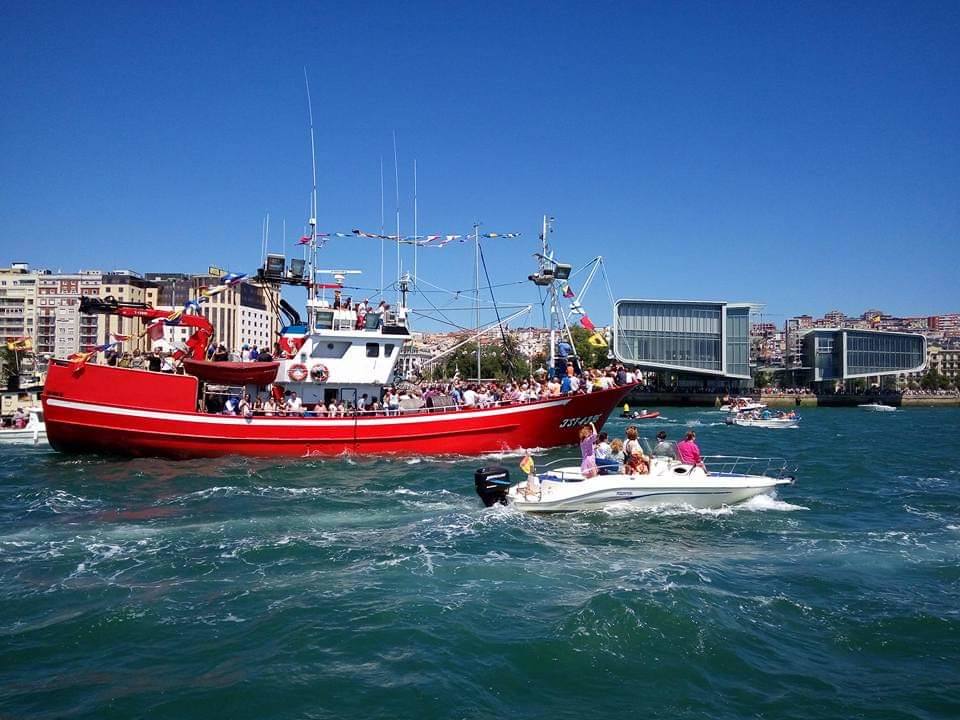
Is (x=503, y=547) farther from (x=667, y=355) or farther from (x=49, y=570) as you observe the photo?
(x=667, y=355)

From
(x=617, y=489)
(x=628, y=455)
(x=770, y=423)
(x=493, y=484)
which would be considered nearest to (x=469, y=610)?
(x=493, y=484)

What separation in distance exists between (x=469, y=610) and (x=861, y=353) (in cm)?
12089

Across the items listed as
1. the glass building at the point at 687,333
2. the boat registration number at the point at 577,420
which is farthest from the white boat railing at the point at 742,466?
the glass building at the point at 687,333

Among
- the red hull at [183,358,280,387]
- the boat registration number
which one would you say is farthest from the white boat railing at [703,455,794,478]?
the red hull at [183,358,280,387]

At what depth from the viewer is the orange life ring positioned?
2955 centimetres

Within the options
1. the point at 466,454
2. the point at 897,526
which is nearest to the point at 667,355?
the point at 466,454

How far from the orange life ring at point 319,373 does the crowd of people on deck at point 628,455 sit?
14.7 metres

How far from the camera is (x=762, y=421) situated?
Result: 61.0 m

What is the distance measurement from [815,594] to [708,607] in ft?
6.85

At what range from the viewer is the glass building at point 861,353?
377ft

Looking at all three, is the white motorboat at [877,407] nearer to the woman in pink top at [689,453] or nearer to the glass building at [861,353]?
the glass building at [861,353]

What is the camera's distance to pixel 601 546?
563 inches

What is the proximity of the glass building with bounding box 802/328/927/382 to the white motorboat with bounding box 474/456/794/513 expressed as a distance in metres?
109

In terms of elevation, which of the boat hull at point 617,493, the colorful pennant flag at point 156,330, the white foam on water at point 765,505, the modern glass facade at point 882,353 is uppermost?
the modern glass facade at point 882,353
